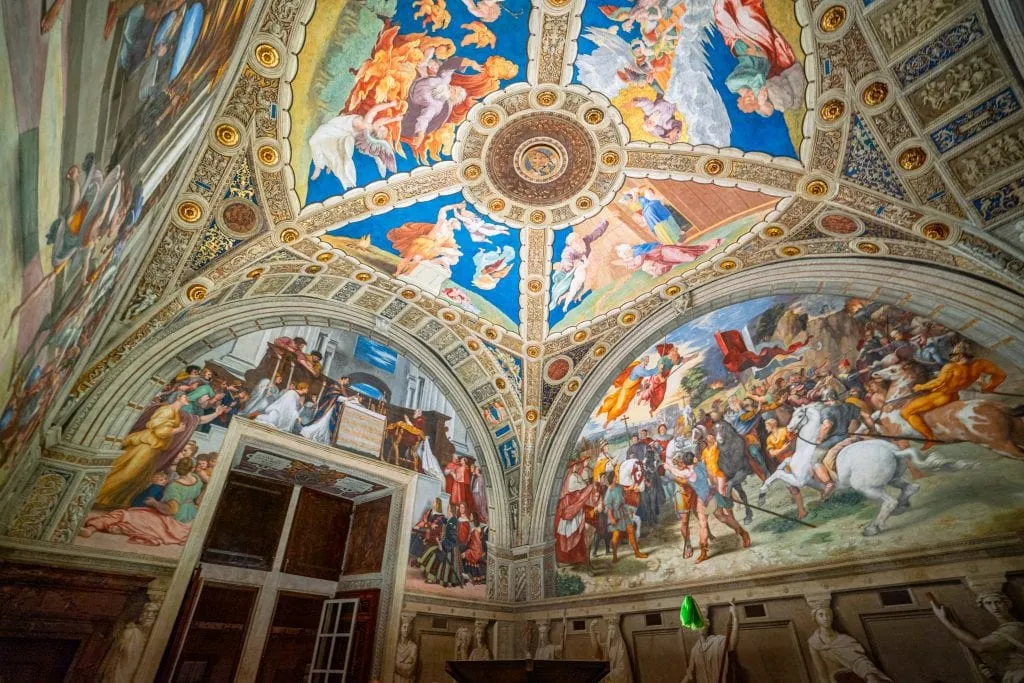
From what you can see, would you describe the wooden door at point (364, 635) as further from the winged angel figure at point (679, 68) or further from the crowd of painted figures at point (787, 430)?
the winged angel figure at point (679, 68)

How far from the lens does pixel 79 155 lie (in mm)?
2516

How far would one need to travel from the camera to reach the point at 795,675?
20.8 feet

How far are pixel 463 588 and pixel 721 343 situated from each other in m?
7.02

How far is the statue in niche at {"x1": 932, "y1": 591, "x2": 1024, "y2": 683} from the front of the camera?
4980 millimetres

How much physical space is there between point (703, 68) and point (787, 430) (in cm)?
571

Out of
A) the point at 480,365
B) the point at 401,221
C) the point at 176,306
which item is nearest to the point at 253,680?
the point at 176,306

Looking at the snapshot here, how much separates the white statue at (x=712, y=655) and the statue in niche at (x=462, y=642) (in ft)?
12.5

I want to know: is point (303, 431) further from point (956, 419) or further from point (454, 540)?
point (956, 419)

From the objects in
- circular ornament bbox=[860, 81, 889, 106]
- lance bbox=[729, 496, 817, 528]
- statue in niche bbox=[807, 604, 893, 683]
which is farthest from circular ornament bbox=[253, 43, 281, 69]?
statue in niche bbox=[807, 604, 893, 683]

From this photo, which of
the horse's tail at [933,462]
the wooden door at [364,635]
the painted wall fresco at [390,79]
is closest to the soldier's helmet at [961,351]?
the horse's tail at [933,462]

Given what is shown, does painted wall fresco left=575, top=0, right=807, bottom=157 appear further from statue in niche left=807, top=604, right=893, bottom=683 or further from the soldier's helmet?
statue in niche left=807, top=604, right=893, bottom=683

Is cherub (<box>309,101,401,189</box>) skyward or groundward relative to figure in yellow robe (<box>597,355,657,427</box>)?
skyward

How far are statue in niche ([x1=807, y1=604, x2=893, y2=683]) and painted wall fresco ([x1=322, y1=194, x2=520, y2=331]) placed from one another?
719 centimetres

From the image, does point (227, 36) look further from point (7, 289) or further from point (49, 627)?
point (49, 627)
